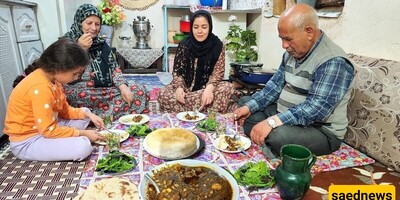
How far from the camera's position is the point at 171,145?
1260mm

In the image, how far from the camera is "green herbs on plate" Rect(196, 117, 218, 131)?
1634 mm

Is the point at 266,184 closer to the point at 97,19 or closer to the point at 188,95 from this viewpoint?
the point at 188,95

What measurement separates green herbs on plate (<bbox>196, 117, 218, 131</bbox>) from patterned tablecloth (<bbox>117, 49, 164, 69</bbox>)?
2.64 meters

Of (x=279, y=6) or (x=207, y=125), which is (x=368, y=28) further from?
(x=279, y=6)

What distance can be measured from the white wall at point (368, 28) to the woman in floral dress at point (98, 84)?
167 cm

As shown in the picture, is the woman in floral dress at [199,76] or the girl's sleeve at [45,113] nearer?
the girl's sleeve at [45,113]

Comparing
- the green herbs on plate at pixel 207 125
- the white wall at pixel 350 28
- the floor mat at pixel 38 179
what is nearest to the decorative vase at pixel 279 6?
the white wall at pixel 350 28

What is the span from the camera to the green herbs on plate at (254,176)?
3.55 ft

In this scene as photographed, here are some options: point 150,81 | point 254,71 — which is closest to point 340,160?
point 254,71

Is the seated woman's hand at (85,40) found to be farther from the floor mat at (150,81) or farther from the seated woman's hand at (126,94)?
the floor mat at (150,81)

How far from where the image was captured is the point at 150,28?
14.2ft

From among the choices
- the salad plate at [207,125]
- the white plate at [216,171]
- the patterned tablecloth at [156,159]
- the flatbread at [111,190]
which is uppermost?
the white plate at [216,171]

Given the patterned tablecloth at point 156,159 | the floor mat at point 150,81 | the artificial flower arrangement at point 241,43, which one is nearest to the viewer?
the patterned tablecloth at point 156,159

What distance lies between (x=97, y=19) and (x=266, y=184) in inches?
72.2
